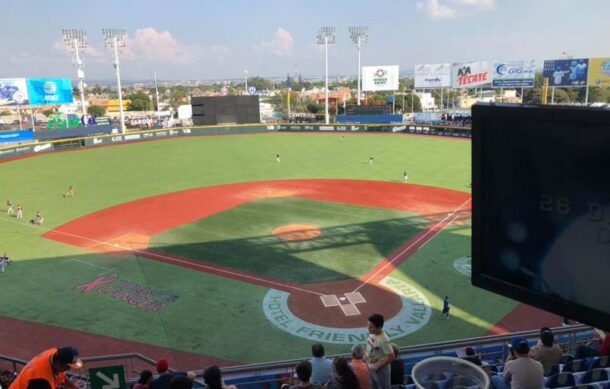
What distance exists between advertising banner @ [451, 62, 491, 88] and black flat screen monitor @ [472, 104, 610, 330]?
72.6m

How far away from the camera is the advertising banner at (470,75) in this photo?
234ft

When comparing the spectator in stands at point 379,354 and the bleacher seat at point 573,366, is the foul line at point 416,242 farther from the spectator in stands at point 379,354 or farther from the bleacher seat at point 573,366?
the spectator in stands at point 379,354

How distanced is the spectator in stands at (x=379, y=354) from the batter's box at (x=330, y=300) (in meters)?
10.0

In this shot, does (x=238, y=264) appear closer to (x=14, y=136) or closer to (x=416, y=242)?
(x=416, y=242)

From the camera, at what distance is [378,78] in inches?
3280

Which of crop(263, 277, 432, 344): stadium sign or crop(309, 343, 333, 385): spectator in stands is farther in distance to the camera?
crop(263, 277, 432, 344): stadium sign

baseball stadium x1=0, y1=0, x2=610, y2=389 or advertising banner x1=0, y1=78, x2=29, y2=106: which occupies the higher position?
advertising banner x1=0, y1=78, x2=29, y2=106

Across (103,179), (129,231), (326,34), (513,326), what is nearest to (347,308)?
(513,326)

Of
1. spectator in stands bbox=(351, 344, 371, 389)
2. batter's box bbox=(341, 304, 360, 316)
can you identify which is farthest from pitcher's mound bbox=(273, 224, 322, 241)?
spectator in stands bbox=(351, 344, 371, 389)

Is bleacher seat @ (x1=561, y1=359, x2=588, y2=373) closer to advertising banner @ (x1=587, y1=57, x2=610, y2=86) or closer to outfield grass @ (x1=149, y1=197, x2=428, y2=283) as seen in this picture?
outfield grass @ (x1=149, y1=197, x2=428, y2=283)

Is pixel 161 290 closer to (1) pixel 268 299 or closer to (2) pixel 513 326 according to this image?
(1) pixel 268 299

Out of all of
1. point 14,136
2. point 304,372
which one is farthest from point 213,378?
point 14,136

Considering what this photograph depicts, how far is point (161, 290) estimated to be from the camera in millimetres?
18609

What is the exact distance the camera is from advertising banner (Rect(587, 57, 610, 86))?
191 ft
